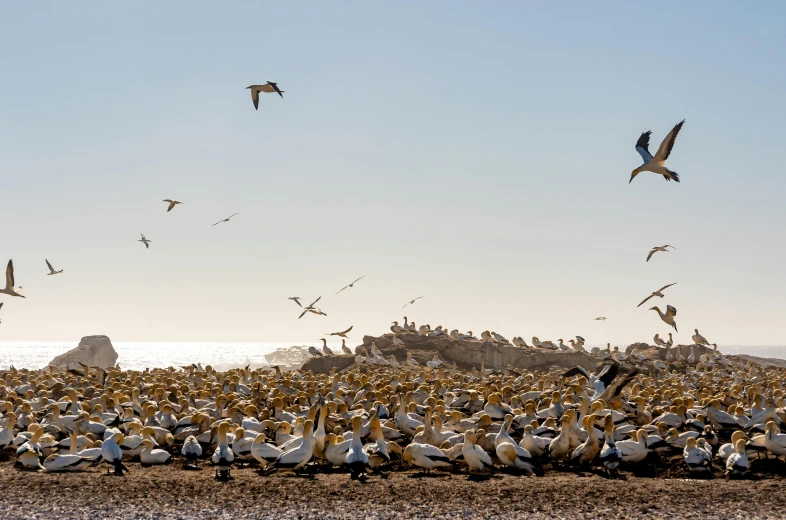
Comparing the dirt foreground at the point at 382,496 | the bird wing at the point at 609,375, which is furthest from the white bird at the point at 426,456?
the bird wing at the point at 609,375

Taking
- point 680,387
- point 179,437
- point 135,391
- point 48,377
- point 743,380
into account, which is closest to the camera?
point 179,437

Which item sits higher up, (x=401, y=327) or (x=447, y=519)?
(x=401, y=327)

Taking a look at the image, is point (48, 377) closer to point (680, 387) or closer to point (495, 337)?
point (680, 387)

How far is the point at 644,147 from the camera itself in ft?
60.6

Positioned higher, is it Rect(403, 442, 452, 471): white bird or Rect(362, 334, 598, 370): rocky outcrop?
Rect(362, 334, 598, 370): rocky outcrop

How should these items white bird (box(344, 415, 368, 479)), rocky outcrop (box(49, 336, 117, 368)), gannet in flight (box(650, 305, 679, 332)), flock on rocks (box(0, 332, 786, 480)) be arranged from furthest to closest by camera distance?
1. rocky outcrop (box(49, 336, 117, 368))
2. gannet in flight (box(650, 305, 679, 332))
3. flock on rocks (box(0, 332, 786, 480))
4. white bird (box(344, 415, 368, 479))

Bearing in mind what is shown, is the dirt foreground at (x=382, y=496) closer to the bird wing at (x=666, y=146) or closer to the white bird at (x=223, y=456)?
the white bird at (x=223, y=456)

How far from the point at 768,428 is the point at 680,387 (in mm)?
11125

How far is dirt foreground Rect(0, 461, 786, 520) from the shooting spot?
40.0 feet

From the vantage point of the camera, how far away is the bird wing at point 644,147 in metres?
18.1

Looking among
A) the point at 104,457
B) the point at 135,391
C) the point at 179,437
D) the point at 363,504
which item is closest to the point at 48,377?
the point at 135,391

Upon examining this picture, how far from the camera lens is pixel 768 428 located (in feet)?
49.6

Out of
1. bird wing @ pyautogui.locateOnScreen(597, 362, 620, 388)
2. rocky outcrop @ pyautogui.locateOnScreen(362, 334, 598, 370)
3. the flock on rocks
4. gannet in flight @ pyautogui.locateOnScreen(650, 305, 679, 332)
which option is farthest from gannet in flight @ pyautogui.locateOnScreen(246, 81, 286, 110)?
rocky outcrop @ pyautogui.locateOnScreen(362, 334, 598, 370)

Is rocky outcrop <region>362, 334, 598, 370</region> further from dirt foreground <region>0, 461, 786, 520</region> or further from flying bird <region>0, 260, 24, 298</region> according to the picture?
dirt foreground <region>0, 461, 786, 520</region>
